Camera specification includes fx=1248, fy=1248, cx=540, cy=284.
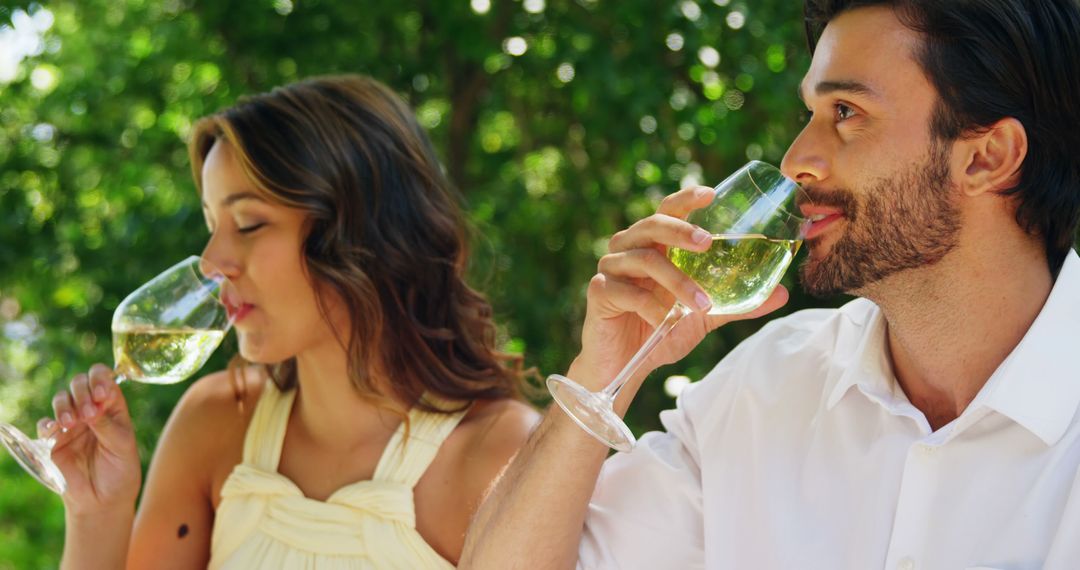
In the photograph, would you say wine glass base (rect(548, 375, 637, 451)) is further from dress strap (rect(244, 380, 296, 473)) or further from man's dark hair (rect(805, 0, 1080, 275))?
dress strap (rect(244, 380, 296, 473))

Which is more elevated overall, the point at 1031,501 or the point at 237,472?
the point at 1031,501

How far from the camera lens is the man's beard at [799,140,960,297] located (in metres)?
2.01

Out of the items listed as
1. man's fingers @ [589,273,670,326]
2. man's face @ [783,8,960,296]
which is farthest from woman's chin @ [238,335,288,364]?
man's face @ [783,8,960,296]

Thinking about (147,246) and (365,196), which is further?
(147,246)

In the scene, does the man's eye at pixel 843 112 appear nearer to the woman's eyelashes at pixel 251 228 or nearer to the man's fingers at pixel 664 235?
the man's fingers at pixel 664 235

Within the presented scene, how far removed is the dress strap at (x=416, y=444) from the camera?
107 inches

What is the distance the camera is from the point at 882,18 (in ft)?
6.89

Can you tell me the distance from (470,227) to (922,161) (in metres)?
1.41

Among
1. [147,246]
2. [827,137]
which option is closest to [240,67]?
[147,246]

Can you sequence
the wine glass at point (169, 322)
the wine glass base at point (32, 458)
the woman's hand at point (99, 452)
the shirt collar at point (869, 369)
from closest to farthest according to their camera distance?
1. the shirt collar at point (869, 369)
2. the wine glass base at point (32, 458)
3. the wine glass at point (169, 322)
4. the woman's hand at point (99, 452)

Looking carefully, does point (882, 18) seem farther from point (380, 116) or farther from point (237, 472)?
point (237, 472)

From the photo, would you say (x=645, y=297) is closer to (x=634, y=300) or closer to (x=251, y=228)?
(x=634, y=300)

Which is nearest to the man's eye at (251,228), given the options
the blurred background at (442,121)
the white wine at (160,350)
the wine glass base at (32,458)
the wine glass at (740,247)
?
the white wine at (160,350)

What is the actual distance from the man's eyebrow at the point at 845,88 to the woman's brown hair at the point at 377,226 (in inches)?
44.0
